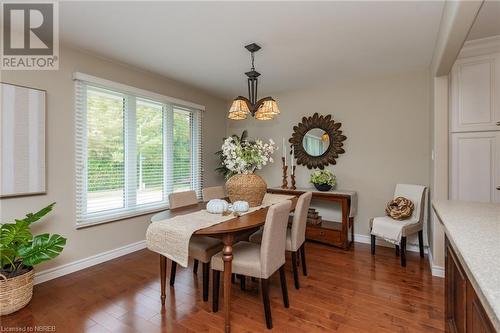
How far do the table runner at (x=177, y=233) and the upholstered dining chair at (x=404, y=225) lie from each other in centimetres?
202

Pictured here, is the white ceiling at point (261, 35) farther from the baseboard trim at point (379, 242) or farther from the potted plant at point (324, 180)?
the baseboard trim at point (379, 242)

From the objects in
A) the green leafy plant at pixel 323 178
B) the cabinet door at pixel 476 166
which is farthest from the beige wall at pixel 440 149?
the green leafy plant at pixel 323 178

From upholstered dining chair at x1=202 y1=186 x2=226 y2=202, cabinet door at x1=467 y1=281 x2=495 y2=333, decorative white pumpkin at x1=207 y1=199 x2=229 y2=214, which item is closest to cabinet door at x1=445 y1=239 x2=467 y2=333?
cabinet door at x1=467 y1=281 x2=495 y2=333

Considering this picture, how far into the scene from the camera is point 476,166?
2.54m

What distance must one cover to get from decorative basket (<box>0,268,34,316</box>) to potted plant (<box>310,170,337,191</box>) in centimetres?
330

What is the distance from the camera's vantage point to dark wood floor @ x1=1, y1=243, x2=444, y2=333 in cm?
190

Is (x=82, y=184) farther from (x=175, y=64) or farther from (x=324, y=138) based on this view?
(x=324, y=138)

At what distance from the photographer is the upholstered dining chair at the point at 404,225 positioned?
295 centimetres

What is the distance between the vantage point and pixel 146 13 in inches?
83.4

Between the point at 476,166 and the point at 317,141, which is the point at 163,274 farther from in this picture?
the point at 476,166

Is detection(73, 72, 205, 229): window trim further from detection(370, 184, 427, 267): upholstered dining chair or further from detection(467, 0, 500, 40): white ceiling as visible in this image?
detection(467, 0, 500, 40): white ceiling

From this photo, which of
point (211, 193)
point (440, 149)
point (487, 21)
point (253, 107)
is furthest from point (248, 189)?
point (487, 21)

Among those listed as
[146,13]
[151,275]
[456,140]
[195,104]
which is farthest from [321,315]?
[195,104]

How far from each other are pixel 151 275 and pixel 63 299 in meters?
0.76
